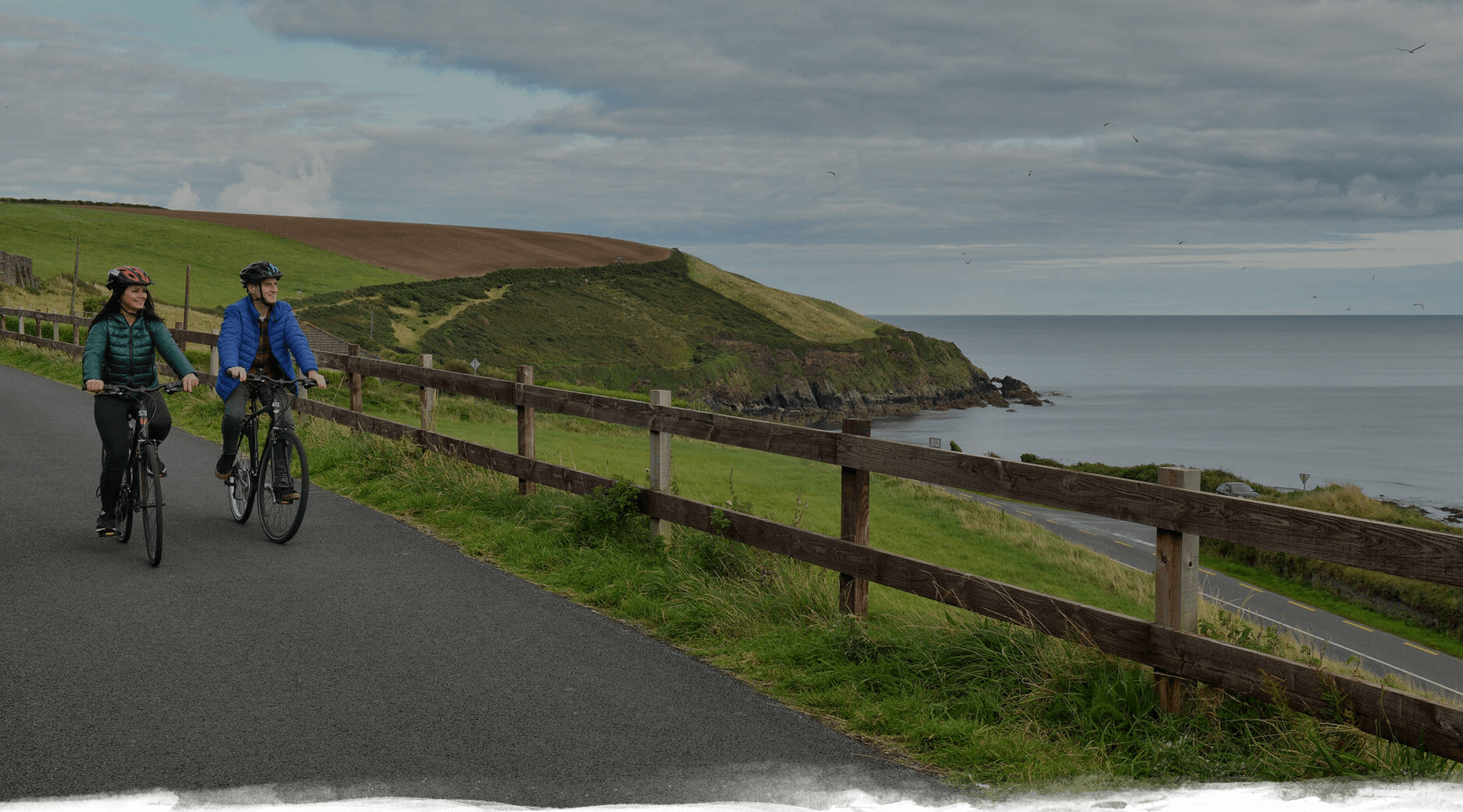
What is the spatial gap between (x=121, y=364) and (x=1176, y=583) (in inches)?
304

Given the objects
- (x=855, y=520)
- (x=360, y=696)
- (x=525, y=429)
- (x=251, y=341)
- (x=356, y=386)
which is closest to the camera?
(x=360, y=696)

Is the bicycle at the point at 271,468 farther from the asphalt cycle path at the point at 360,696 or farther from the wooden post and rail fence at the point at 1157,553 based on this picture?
the wooden post and rail fence at the point at 1157,553

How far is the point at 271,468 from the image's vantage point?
9086mm

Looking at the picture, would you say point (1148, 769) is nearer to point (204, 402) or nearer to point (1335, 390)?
point (204, 402)

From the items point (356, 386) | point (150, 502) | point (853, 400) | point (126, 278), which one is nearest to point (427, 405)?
point (356, 386)

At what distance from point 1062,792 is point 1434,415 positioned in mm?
128650

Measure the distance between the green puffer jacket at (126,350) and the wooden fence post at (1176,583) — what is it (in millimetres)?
7133

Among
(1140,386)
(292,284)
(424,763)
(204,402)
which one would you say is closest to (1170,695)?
(424,763)

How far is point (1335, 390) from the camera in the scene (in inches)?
5699

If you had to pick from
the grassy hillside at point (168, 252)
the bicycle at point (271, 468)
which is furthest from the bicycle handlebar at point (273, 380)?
the grassy hillside at point (168, 252)

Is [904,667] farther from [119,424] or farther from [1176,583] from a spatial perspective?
[119,424]

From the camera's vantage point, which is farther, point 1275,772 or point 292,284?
point 292,284

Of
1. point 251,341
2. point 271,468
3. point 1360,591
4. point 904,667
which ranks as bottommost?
point 1360,591

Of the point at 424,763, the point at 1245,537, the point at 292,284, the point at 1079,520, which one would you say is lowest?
the point at 1079,520
